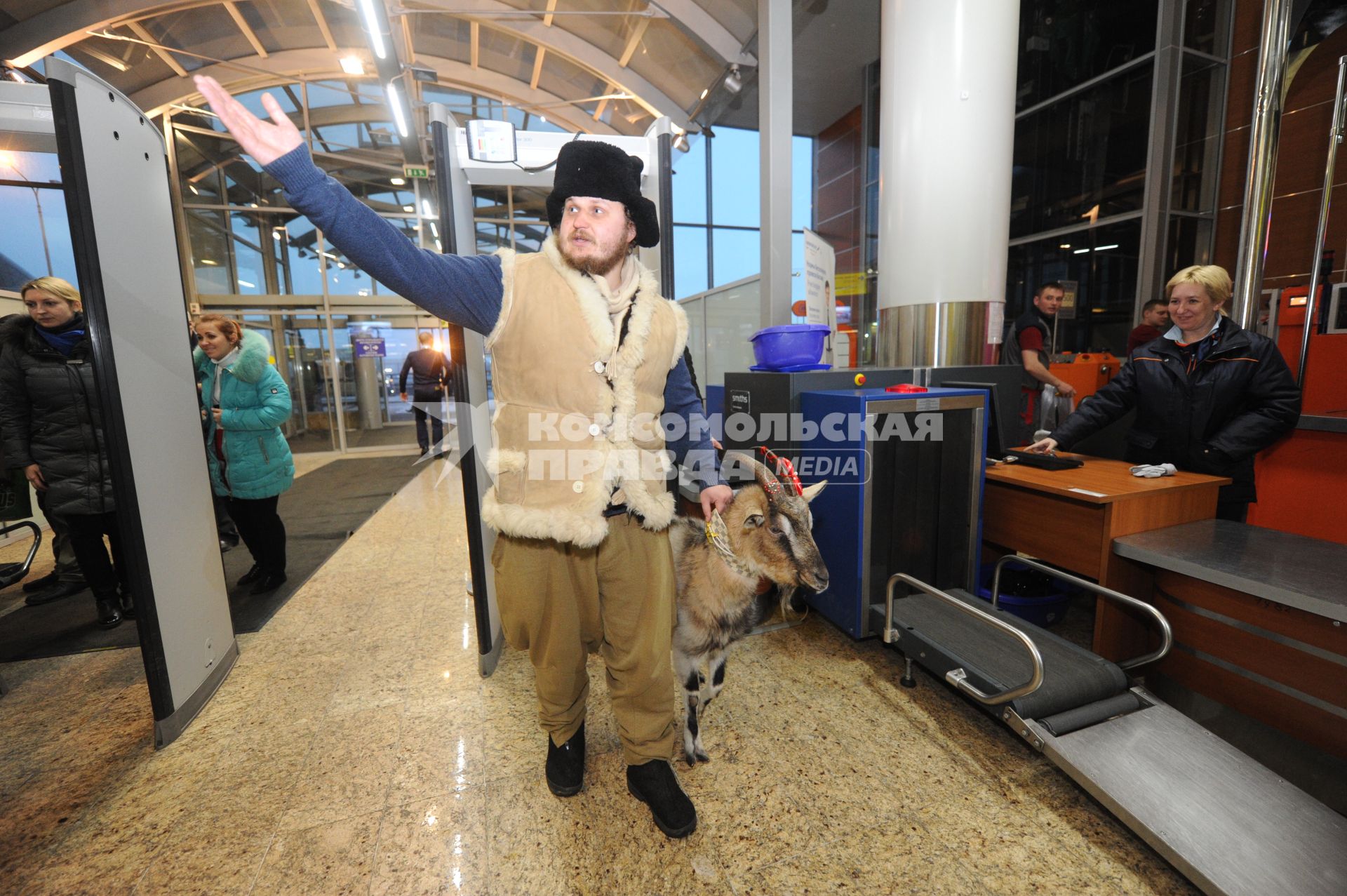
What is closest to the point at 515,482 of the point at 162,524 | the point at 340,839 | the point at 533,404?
the point at 533,404

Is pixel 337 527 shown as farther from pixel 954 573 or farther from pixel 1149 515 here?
pixel 1149 515

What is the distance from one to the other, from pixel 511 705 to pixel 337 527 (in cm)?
341

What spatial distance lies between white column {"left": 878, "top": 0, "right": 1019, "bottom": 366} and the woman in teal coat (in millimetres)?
3513

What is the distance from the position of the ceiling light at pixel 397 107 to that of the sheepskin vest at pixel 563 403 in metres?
5.15

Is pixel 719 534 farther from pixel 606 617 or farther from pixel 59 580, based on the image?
pixel 59 580

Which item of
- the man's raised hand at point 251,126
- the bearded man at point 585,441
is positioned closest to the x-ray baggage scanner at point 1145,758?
the bearded man at point 585,441

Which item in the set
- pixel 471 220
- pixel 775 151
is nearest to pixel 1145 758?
pixel 471 220

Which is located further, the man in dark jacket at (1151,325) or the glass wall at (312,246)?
the glass wall at (312,246)

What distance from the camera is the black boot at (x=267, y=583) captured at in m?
3.27

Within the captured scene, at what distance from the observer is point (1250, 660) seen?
5.74 feet

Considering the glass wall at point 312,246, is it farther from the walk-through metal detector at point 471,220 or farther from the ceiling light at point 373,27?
the walk-through metal detector at point 471,220

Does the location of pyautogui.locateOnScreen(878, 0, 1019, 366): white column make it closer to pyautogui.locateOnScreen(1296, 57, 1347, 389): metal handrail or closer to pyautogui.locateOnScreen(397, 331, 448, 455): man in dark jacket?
pyautogui.locateOnScreen(1296, 57, 1347, 389): metal handrail

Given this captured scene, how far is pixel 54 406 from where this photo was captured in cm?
252

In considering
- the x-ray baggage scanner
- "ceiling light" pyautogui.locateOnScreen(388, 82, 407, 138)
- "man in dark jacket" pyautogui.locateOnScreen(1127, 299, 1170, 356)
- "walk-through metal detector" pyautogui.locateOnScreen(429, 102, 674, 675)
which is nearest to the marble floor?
the x-ray baggage scanner
